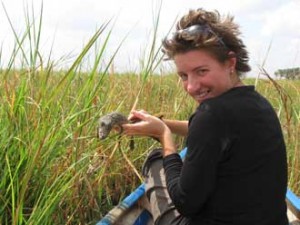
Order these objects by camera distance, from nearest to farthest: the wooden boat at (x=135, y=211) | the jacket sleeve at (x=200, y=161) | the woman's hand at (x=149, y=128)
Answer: the jacket sleeve at (x=200, y=161) < the woman's hand at (x=149, y=128) < the wooden boat at (x=135, y=211)

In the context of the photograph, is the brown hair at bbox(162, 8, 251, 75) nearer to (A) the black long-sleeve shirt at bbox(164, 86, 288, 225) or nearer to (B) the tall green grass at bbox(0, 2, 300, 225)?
(A) the black long-sleeve shirt at bbox(164, 86, 288, 225)

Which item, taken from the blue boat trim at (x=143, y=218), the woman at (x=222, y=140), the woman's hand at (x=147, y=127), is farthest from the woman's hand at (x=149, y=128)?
the blue boat trim at (x=143, y=218)

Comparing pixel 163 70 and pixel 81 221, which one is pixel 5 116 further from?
pixel 163 70

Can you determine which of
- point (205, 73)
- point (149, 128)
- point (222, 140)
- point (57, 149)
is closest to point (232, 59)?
point (205, 73)

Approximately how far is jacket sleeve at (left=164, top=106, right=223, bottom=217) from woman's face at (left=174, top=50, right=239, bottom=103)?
0.46 ft

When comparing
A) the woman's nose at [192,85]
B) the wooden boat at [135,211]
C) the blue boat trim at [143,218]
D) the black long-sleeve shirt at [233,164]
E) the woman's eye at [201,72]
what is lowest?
the blue boat trim at [143,218]

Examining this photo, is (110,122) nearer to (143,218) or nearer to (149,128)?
(149,128)

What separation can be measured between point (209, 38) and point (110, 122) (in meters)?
0.50

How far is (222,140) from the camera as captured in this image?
4.64 ft

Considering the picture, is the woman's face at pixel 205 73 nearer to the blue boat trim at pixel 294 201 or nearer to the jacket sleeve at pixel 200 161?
the jacket sleeve at pixel 200 161

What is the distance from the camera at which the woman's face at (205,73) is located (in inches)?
60.5


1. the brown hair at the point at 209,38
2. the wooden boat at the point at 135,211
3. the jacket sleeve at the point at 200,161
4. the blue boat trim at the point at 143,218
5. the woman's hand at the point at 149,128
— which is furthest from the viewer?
the blue boat trim at the point at 143,218

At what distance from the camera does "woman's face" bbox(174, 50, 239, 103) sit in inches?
60.5

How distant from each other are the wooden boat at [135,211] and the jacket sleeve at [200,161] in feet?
1.66
